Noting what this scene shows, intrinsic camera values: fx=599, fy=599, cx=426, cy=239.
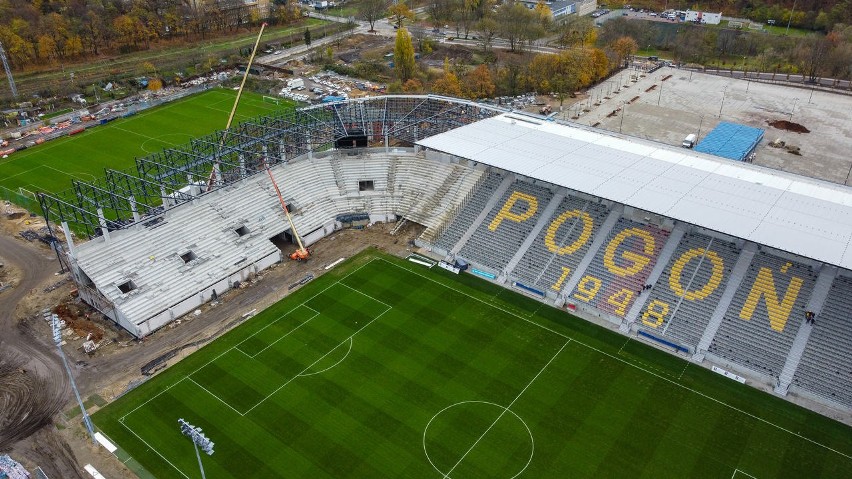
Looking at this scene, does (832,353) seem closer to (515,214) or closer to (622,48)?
(515,214)

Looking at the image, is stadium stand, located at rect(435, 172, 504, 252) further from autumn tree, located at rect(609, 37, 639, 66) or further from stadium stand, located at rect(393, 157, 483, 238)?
autumn tree, located at rect(609, 37, 639, 66)

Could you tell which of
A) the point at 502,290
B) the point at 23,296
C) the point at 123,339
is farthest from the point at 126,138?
the point at 502,290

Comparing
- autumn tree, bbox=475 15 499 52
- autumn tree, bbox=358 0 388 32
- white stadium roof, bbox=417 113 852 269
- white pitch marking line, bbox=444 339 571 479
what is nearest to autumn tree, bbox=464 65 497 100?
autumn tree, bbox=475 15 499 52

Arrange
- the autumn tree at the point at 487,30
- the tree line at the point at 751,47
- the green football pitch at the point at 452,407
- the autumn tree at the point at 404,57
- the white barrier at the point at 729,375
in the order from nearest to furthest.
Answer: the green football pitch at the point at 452,407, the white barrier at the point at 729,375, the autumn tree at the point at 404,57, the tree line at the point at 751,47, the autumn tree at the point at 487,30

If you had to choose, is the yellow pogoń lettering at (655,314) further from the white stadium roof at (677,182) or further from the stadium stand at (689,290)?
the white stadium roof at (677,182)

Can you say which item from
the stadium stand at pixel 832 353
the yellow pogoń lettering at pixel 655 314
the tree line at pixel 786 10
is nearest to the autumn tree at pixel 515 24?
the tree line at pixel 786 10

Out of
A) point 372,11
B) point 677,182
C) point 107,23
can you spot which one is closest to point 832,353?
point 677,182
